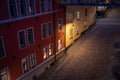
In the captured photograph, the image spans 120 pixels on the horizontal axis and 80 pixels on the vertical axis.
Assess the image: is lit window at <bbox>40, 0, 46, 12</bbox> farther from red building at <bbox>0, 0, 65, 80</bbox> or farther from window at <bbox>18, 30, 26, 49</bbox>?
window at <bbox>18, 30, 26, 49</bbox>

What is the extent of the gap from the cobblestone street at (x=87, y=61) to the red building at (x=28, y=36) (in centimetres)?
221

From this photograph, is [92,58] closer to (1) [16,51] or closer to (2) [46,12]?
(2) [46,12]

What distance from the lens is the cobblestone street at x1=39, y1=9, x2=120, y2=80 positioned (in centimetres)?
2266

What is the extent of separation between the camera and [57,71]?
23.8m

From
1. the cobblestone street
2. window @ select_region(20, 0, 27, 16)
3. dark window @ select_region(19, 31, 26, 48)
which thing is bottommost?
the cobblestone street

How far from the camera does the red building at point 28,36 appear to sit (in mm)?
17000

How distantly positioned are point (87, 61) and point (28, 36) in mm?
11746

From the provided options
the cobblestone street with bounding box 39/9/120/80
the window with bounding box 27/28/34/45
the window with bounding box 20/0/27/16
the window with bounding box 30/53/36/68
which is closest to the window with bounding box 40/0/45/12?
the window with bounding box 20/0/27/16

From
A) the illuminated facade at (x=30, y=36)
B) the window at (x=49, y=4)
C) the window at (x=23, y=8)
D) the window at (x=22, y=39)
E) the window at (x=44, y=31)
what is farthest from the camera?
the window at (x=49, y=4)

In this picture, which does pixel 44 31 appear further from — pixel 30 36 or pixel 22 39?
pixel 22 39

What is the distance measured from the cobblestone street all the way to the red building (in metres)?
2.21

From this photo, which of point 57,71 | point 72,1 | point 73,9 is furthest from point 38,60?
point 73,9

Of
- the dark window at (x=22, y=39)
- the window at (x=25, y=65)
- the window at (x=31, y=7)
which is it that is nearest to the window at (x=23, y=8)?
the window at (x=31, y=7)

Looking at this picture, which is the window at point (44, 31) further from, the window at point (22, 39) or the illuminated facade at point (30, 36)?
the window at point (22, 39)
